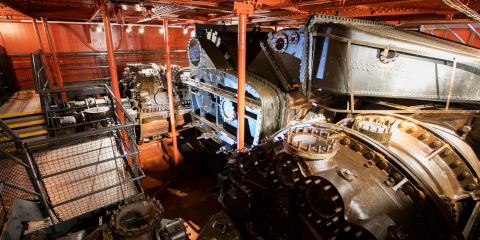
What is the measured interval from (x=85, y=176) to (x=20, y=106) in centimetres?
450

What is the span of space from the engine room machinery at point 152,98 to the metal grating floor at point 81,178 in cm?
355

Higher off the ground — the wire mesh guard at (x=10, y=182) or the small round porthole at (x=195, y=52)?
the small round porthole at (x=195, y=52)

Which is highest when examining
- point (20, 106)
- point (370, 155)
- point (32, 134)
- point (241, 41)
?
point (241, 41)

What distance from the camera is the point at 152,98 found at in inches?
339

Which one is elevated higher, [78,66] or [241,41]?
[241,41]

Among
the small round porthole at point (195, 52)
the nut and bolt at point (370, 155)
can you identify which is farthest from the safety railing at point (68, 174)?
the nut and bolt at point (370, 155)

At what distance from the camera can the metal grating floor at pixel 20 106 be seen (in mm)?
5691

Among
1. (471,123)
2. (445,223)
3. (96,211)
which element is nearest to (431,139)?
(471,123)

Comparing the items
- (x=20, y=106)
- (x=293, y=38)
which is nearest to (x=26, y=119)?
(x=20, y=106)

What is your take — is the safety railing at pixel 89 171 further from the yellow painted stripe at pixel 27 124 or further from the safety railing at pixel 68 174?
the yellow painted stripe at pixel 27 124

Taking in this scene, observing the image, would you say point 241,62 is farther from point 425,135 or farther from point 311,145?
point 425,135

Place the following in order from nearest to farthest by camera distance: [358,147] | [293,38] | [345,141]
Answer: [358,147], [345,141], [293,38]

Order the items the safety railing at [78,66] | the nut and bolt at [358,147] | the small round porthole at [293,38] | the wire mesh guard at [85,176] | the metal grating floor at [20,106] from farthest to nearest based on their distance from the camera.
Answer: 1. the safety railing at [78,66]
2. the metal grating floor at [20,106]
3. the small round porthole at [293,38]
4. the wire mesh guard at [85,176]
5. the nut and bolt at [358,147]

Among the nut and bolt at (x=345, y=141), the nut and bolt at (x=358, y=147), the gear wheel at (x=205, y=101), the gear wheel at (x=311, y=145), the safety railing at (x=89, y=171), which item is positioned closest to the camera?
the gear wheel at (x=311, y=145)
